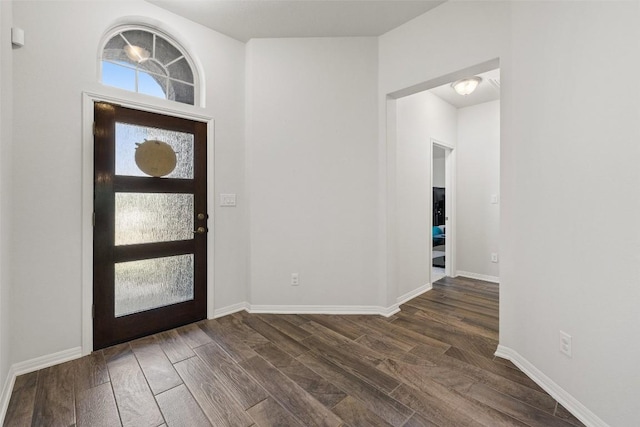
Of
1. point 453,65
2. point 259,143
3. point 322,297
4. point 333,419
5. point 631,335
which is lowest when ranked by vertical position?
point 333,419

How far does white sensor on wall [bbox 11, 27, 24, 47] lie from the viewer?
1728mm

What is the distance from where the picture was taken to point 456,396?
160 centimetres

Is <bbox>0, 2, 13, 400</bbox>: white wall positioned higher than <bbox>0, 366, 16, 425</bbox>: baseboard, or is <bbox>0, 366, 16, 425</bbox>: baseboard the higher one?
<bbox>0, 2, 13, 400</bbox>: white wall

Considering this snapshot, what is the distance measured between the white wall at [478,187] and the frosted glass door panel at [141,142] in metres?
3.98

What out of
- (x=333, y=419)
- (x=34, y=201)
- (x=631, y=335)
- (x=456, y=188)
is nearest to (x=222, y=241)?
(x=34, y=201)

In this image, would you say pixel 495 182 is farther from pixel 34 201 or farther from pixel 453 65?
pixel 34 201

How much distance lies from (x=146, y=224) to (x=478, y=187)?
447 centimetres

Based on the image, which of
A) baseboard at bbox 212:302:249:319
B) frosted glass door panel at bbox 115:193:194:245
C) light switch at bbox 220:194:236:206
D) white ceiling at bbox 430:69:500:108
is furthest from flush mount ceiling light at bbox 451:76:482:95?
baseboard at bbox 212:302:249:319

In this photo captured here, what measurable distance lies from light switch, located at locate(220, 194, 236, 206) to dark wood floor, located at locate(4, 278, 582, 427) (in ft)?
3.94

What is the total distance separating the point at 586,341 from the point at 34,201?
3.50m

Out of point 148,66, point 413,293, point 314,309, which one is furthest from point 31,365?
point 413,293

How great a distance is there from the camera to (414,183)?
3.53 metres

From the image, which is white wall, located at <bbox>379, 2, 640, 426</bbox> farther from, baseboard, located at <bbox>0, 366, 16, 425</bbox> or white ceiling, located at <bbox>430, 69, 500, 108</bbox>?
baseboard, located at <bbox>0, 366, 16, 425</bbox>

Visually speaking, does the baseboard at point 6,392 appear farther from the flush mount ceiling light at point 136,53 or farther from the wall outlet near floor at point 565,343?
the wall outlet near floor at point 565,343
